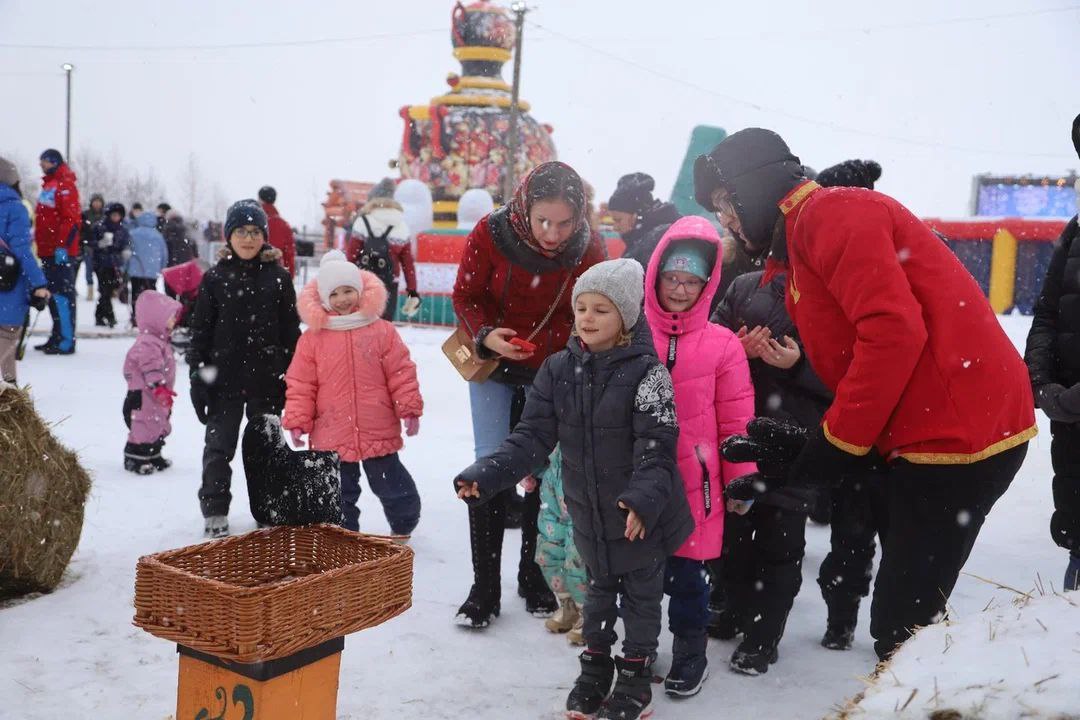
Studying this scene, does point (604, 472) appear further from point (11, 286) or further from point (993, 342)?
point (11, 286)

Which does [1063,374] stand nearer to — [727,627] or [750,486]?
[727,627]

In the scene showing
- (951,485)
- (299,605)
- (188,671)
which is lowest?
(188,671)

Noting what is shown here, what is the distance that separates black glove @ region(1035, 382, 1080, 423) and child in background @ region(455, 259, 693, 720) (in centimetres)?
161

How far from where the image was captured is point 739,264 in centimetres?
493

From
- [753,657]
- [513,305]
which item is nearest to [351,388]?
[513,305]

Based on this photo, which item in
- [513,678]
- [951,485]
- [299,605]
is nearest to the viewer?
[299,605]

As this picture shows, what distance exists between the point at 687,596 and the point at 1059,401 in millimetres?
1669

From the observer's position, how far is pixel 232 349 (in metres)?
5.13

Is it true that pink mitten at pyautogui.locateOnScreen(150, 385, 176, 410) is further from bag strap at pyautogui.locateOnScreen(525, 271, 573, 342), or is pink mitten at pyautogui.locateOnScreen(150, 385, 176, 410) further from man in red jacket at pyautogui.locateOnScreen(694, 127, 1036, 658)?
man in red jacket at pyautogui.locateOnScreen(694, 127, 1036, 658)

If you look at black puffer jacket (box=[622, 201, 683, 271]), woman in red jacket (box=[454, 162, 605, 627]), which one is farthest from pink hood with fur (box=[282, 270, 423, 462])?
black puffer jacket (box=[622, 201, 683, 271])

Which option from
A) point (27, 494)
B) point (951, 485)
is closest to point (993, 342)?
point (951, 485)

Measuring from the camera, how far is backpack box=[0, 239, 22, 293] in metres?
7.16

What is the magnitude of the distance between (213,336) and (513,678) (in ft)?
8.87

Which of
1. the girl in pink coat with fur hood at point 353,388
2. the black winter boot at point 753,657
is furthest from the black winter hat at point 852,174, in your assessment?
the girl in pink coat with fur hood at point 353,388
